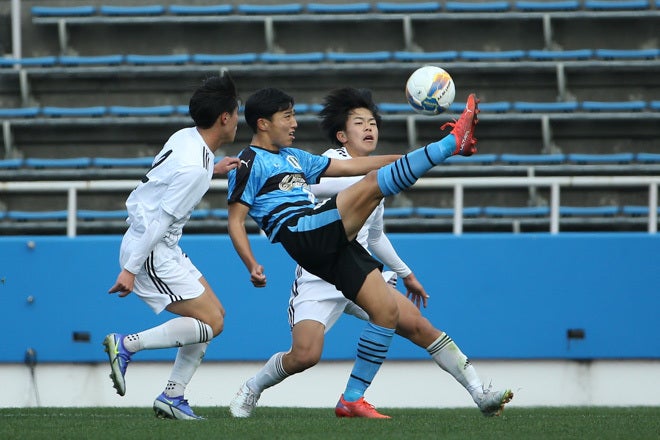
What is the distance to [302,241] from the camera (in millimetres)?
5473

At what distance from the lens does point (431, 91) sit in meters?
6.23

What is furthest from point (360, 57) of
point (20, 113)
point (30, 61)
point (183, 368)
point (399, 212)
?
point (183, 368)

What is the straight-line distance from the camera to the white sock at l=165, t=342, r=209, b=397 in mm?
5934

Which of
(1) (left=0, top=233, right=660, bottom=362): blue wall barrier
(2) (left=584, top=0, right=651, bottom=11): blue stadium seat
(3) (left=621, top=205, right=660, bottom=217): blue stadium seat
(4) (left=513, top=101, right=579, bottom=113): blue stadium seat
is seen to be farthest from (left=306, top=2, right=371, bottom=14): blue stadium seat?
(1) (left=0, top=233, right=660, bottom=362): blue wall barrier

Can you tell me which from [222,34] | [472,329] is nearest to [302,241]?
[472,329]

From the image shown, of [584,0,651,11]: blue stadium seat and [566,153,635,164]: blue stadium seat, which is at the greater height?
[584,0,651,11]: blue stadium seat

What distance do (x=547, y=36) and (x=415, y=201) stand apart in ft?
9.36

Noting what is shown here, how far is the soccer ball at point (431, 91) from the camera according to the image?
6.25 metres

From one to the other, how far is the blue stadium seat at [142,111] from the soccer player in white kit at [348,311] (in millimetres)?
6309

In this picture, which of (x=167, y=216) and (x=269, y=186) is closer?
(x=167, y=216)

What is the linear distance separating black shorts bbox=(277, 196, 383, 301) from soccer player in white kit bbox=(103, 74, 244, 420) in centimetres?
58

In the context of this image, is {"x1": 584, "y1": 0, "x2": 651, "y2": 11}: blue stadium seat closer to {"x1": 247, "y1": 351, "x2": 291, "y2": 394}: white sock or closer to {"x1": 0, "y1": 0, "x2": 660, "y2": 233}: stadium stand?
{"x1": 0, "y1": 0, "x2": 660, "y2": 233}: stadium stand

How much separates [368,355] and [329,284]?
708 mm

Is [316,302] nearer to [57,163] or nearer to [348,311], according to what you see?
[348,311]
